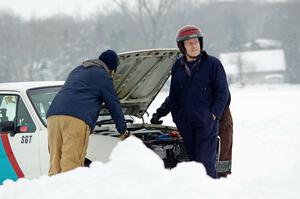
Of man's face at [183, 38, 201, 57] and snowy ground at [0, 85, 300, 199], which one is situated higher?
man's face at [183, 38, 201, 57]

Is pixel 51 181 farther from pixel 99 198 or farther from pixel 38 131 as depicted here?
pixel 38 131

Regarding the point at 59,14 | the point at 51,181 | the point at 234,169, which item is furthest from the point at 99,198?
the point at 59,14

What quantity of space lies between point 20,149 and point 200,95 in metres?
2.01

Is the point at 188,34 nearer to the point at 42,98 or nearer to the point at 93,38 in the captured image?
the point at 42,98

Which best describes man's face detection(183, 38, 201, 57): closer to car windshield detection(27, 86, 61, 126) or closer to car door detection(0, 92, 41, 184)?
car windshield detection(27, 86, 61, 126)

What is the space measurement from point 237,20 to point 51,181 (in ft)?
336

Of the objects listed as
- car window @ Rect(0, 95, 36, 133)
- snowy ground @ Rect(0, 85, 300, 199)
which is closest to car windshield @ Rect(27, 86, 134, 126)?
car window @ Rect(0, 95, 36, 133)

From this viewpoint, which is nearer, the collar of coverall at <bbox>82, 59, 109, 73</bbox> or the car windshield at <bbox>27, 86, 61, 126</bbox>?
the collar of coverall at <bbox>82, 59, 109, 73</bbox>

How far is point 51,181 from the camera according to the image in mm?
3787

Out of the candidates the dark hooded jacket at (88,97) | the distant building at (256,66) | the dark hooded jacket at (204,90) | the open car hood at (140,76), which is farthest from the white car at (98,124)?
the distant building at (256,66)

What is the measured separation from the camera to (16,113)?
5.98 metres

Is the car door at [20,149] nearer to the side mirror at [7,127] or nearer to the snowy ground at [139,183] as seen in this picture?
the side mirror at [7,127]

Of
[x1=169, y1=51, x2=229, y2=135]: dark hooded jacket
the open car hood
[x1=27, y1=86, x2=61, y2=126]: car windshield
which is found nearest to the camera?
[x1=169, y1=51, x2=229, y2=135]: dark hooded jacket

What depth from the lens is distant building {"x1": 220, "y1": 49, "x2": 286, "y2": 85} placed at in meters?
79.2
